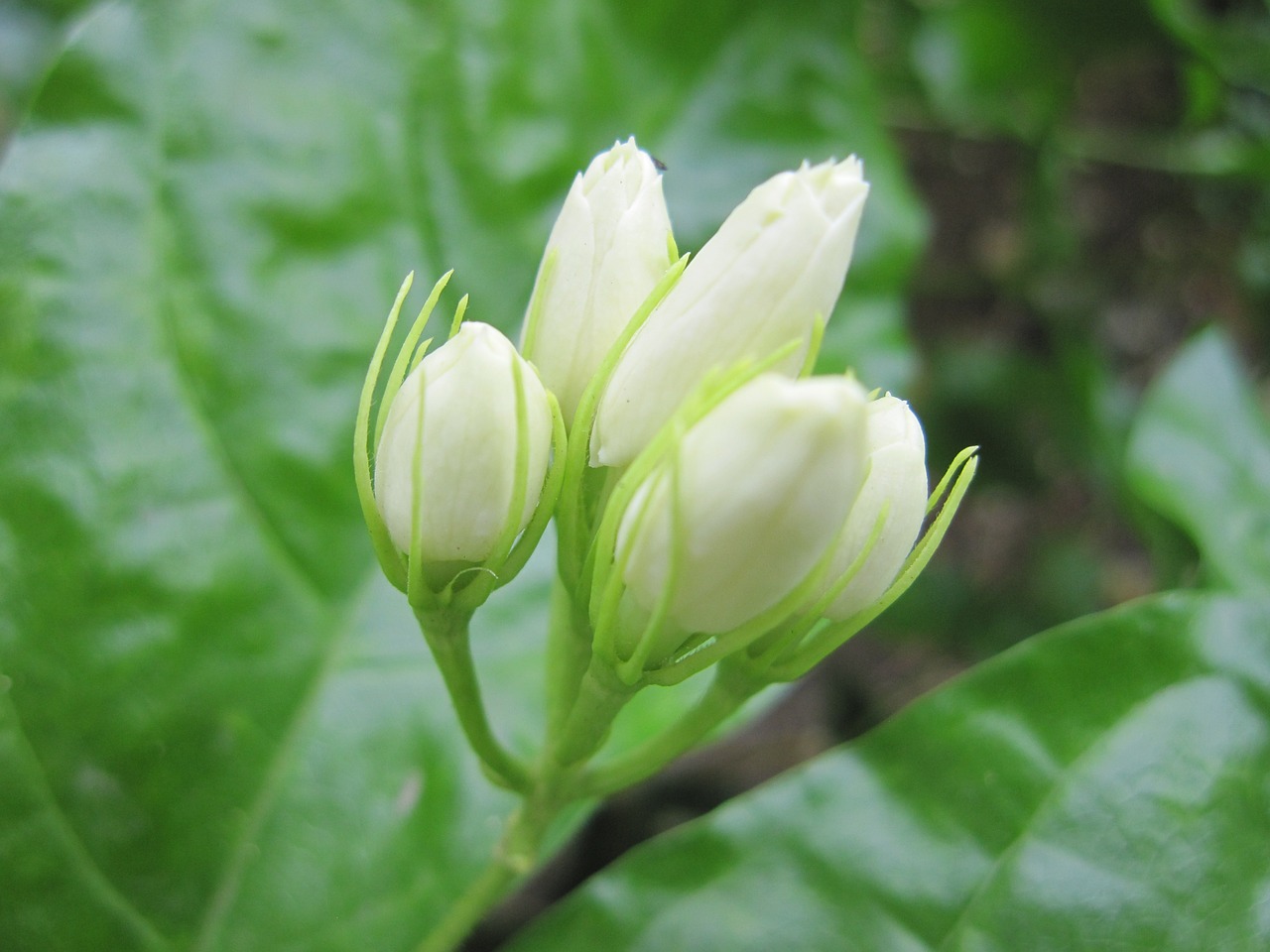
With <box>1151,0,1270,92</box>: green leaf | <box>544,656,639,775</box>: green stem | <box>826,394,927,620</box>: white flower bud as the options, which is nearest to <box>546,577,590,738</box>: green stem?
<box>544,656,639,775</box>: green stem

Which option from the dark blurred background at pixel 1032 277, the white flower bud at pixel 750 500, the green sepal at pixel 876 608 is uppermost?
the white flower bud at pixel 750 500

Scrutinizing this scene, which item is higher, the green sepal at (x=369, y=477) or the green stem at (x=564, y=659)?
the green sepal at (x=369, y=477)

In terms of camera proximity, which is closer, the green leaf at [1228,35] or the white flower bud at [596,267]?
the white flower bud at [596,267]

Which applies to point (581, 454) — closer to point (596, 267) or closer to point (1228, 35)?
point (596, 267)

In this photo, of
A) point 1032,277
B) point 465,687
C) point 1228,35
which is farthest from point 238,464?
point 1228,35

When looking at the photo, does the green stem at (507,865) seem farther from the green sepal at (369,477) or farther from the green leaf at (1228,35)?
the green leaf at (1228,35)

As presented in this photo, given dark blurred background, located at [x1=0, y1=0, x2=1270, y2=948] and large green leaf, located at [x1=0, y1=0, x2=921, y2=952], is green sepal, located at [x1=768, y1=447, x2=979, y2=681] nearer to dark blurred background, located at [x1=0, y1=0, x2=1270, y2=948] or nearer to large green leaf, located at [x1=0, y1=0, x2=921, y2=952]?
large green leaf, located at [x1=0, y1=0, x2=921, y2=952]

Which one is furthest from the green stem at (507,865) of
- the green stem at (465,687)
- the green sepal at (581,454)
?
the green sepal at (581,454)
